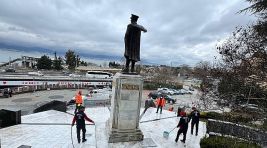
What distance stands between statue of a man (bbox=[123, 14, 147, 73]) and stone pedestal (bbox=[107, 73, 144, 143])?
0.63 meters

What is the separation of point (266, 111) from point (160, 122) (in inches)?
309

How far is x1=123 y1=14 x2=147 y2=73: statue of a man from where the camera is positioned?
10258mm

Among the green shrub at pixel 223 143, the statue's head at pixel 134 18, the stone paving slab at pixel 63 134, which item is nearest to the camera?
the green shrub at pixel 223 143

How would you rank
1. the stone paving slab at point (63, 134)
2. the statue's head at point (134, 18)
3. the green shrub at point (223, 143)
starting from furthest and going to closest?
the statue's head at point (134, 18), the stone paving slab at point (63, 134), the green shrub at point (223, 143)

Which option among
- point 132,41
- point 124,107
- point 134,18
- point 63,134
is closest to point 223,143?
point 124,107

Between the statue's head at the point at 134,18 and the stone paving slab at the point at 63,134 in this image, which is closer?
the stone paving slab at the point at 63,134

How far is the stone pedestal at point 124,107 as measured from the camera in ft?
32.1

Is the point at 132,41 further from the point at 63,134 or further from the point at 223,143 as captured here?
the point at 223,143

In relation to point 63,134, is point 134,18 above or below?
above

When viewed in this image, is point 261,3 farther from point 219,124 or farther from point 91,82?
point 91,82

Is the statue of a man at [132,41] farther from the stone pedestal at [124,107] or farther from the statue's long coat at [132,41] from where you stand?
the stone pedestal at [124,107]

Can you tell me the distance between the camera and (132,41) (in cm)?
1048

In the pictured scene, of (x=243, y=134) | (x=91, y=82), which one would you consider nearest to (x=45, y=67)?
(x=91, y=82)

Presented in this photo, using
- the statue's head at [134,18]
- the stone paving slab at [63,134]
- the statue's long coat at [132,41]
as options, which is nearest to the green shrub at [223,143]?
the stone paving slab at [63,134]
